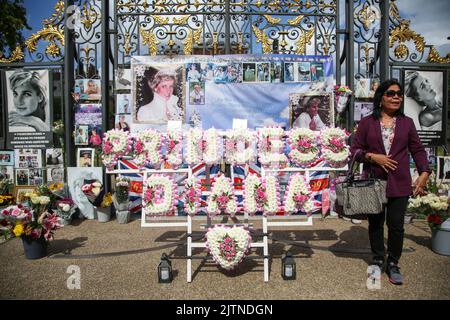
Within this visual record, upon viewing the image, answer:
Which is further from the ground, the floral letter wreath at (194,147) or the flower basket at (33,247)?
the floral letter wreath at (194,147)

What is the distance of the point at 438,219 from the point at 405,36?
3.88 m

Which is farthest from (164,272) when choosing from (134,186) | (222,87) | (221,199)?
(222,87)

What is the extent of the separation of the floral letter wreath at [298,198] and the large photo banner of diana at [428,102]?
398 cm

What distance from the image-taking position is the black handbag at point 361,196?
3389 millimetres

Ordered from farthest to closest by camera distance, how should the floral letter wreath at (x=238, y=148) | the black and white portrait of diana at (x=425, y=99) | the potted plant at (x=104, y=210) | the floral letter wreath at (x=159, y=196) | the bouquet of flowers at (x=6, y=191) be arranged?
the black and white portrait of diana at (x=425, y=99)
the potted plant at (x=104, y=210)
the bouquet of flowers at (x=6, y=191)
the floral letter wreath at (x=238, y=148)
the floral letter wreath at (x=159, y=196)

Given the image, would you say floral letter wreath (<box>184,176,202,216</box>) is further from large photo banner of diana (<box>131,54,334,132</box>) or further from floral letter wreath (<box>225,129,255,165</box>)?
large photo banner of diana (<box>131,54,334,132</box>)

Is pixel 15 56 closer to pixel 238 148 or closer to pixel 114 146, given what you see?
pixel 114 146

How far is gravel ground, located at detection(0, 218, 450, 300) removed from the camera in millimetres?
3404

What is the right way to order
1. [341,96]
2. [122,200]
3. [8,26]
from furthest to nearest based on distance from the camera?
[8,26], [341,96], [122,200]

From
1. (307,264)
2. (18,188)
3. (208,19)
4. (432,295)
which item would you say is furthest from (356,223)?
(18,188)

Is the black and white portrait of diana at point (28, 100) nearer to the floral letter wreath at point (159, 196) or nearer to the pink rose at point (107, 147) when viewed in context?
the pink rose at point (107, 147)

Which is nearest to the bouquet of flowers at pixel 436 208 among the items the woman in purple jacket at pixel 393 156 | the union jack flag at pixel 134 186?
the woman in purple jacket at pixel 393 156

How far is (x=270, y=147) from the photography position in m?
4.19
